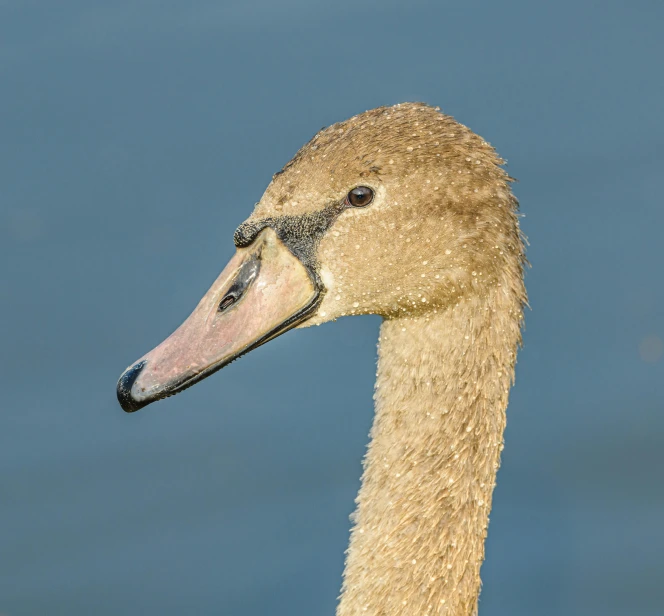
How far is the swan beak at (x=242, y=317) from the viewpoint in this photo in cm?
460

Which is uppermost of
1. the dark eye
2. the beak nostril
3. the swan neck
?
the dark eye

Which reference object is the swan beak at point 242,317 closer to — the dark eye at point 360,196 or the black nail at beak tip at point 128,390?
the black nail at beak tip at point 128,390

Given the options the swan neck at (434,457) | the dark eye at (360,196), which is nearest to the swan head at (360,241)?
the dark eye at (360,196)

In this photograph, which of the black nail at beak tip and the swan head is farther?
the black nail at beak tip

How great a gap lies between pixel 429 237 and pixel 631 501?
9.76ft

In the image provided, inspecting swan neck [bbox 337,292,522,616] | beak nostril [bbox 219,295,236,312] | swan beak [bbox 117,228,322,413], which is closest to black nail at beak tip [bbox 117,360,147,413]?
swan beak [bbox 117,228,322,413]

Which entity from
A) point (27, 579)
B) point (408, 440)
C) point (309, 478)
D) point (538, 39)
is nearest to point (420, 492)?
point (408, 440)

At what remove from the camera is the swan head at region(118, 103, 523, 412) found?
4.45 meters

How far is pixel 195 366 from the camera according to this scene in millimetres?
4613

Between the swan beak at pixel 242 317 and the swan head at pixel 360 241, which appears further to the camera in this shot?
the swan beak at pixel 242 317

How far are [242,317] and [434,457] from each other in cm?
86

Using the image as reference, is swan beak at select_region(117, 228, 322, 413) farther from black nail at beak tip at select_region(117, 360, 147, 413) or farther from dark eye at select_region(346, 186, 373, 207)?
dark eye at select_region(346, 186, 373, 207)

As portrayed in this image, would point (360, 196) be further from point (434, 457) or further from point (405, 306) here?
point (434, 457)

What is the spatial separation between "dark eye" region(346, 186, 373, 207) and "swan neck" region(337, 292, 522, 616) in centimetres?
47
